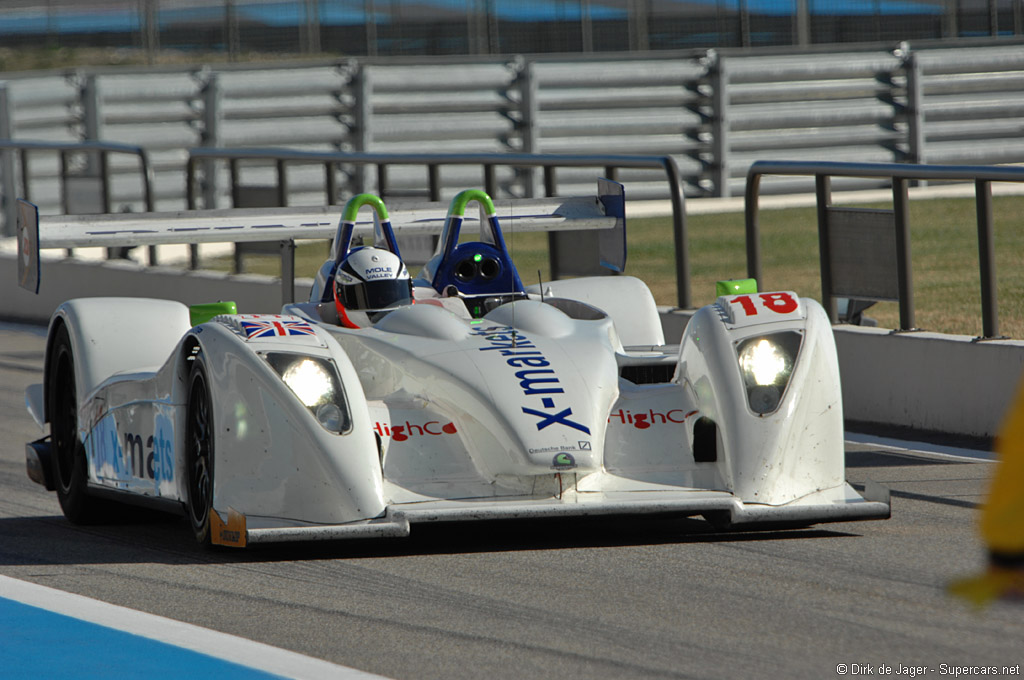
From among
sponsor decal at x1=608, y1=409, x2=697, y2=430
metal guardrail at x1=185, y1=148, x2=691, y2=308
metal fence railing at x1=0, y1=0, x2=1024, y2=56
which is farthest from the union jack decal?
metal fence railing at x1=0, y1=0, x2=1024, y2=56

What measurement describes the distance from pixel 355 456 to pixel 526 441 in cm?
58

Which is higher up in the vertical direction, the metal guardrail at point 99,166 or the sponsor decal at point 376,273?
the metal guardrail at point 99,166

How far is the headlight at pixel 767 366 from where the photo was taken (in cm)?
614

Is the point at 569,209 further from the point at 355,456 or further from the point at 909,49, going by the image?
the point at 909,49

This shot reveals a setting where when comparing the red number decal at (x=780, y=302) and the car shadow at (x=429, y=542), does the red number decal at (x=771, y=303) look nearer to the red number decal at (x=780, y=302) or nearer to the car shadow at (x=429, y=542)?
the red number decal at (x=780, y=302)

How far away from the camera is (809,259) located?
56.0 ft

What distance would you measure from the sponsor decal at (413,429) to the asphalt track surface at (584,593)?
41 cm

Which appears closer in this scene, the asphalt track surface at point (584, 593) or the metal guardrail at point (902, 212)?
the asphalt track surface at point (584, 593)

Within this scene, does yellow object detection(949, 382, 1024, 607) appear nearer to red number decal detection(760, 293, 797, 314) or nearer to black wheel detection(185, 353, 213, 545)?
black wheel detection(185, 353, 213, 545)

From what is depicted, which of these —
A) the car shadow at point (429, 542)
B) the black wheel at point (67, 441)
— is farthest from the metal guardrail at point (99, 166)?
the car shadow at point (429, 542)

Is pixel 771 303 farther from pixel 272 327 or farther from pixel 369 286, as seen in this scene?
pixel 272 327

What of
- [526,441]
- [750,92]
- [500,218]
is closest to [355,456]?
[526,441]

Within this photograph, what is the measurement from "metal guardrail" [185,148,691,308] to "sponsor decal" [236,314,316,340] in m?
4.74

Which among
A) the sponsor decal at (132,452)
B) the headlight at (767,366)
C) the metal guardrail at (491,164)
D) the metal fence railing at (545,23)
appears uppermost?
the metal fence railing at (545,23)
